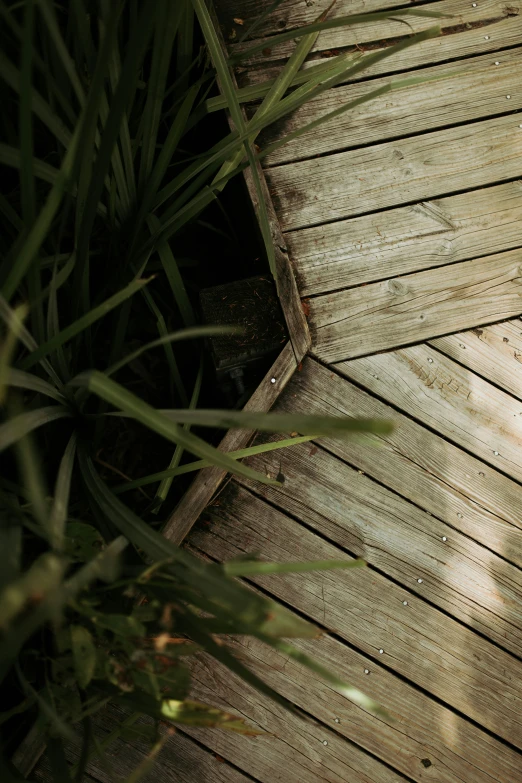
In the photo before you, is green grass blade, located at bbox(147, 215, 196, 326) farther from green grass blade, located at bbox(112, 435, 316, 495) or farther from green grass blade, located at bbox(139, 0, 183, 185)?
green grass blade, located at bbox(112, 435, 316, 495)

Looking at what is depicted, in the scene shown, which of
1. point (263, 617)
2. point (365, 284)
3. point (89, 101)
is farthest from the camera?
point (365, 284)

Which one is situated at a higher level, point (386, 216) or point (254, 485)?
point (386, 216)

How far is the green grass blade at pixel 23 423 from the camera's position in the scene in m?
0.82

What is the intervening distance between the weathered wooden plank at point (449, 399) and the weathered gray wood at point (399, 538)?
9.2 inches

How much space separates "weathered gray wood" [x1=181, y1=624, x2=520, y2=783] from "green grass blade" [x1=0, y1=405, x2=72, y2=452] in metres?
0.79

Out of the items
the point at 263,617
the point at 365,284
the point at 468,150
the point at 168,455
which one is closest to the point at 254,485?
the point at 168,455

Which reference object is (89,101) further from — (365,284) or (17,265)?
(365,284)

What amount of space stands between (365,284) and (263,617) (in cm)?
109

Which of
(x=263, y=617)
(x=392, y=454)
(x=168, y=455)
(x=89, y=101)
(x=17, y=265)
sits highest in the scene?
(x=392, y=454)

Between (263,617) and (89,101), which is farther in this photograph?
(89,101)

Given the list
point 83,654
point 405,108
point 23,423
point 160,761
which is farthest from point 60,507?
point 405,108

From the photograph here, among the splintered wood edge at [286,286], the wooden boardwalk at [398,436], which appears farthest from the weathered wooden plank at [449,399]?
the splintered wood edge at [286,286]

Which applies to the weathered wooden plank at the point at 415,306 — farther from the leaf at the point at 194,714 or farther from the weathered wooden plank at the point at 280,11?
the leaf at the point at 194,714

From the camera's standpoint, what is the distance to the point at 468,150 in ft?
5.57
